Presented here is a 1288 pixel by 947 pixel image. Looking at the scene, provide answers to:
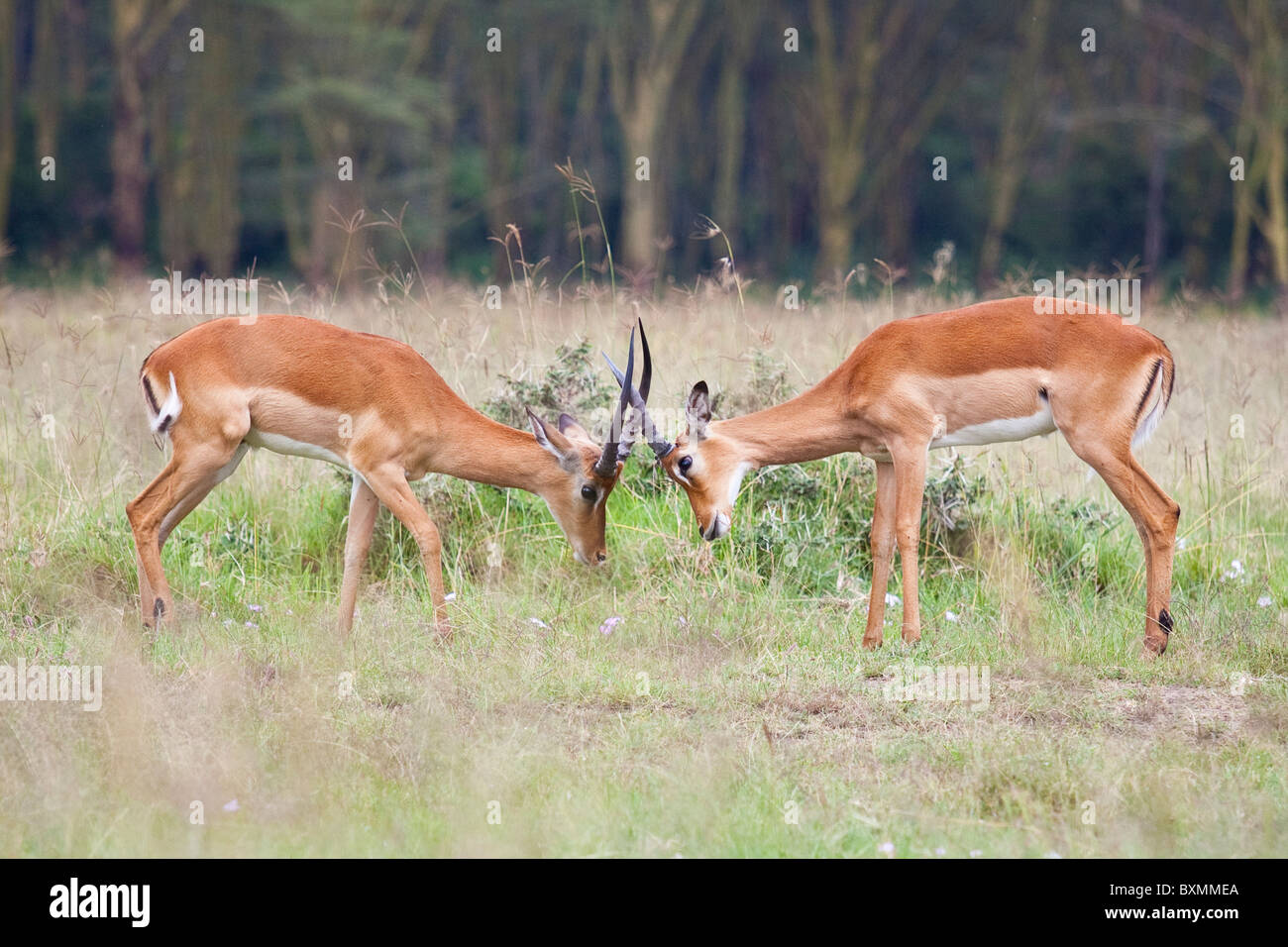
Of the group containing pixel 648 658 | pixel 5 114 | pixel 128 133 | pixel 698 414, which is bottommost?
pixel 648 658

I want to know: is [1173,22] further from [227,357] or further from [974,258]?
[227,357]

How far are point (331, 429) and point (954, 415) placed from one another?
2.51 metres

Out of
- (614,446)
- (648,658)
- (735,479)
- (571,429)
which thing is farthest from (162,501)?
(735,479)

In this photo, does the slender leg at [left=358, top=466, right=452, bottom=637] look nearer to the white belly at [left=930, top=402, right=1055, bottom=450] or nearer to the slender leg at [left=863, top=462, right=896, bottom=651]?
the slender leg at [left=863, top=462, right=896, bottom=651]

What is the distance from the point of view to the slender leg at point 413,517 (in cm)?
581

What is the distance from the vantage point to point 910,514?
584 centimetres

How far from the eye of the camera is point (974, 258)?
30.1m

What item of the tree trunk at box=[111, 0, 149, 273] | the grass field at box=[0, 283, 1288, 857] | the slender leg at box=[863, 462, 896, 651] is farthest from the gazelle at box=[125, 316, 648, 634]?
the tree trunk at box=[111, 0, 149, 273]

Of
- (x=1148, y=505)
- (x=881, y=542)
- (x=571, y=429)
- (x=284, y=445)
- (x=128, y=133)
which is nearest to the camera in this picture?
(x=1148, y=505)

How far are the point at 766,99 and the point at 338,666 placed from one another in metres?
28.3

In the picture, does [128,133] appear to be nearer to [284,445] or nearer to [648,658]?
[284,445]

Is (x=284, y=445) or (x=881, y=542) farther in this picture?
(x=881, y=542)

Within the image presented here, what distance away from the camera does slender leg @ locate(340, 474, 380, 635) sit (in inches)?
236
